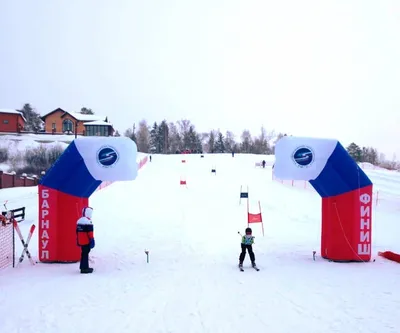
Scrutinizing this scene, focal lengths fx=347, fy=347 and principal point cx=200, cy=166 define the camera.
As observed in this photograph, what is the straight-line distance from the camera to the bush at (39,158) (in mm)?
52219

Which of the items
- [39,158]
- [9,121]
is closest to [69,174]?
[39,158]

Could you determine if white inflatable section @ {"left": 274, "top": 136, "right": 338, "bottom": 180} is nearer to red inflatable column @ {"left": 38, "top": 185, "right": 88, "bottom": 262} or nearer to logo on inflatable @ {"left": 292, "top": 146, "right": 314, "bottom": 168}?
logo on inflatable @ {"left": 292, "top": 146, "right": 314, "bottom": 168}

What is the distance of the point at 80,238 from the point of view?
28.0 ft

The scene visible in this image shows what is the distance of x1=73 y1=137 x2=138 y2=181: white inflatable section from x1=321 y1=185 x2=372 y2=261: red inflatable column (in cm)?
624

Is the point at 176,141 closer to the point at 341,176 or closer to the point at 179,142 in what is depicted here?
the point at 179,142

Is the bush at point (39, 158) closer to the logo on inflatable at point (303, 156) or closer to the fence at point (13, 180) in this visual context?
the fence at point (13, 180)

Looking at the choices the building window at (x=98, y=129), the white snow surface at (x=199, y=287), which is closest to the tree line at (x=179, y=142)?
the building window at (x=98, y=129)

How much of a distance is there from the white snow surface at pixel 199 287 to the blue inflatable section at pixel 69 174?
2137 mm

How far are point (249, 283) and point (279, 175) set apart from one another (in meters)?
3.48

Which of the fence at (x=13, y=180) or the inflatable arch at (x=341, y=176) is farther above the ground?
the inflatable arch at (x=341, y=176)

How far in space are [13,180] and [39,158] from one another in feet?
56.2

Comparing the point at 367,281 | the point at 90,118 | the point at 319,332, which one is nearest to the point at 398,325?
the point at 319,332

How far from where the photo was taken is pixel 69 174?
9.73m

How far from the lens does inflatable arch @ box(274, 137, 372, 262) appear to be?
9930 millimetres
